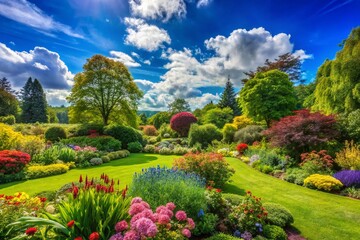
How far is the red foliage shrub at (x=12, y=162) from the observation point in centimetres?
902

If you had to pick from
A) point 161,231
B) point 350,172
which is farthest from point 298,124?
point 161,231

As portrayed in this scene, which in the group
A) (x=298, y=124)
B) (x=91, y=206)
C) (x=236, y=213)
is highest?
(x=298, y=124)

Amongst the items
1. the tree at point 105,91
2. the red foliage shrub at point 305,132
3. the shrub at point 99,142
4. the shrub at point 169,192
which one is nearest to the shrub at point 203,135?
the tree at point 105,91

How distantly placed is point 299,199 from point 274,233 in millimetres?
3486

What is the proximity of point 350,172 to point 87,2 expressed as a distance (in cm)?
1256

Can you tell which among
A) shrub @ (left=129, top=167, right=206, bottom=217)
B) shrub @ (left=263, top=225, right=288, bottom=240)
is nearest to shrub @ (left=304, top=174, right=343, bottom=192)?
shrub @ (left=263, top=225, right=288, bottom=240)

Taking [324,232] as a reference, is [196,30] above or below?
above

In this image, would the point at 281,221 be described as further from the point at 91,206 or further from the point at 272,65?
the point at 272,65

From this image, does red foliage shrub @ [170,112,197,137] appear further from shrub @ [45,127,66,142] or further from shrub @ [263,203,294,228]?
shrub @ [263,203,294,228]

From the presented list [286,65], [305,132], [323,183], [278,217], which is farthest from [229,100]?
[278,217]

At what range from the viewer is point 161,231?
3.14 m

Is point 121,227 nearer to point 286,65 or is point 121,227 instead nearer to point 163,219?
point 163,219

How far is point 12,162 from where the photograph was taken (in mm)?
9203

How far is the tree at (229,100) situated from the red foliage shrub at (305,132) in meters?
27.0
